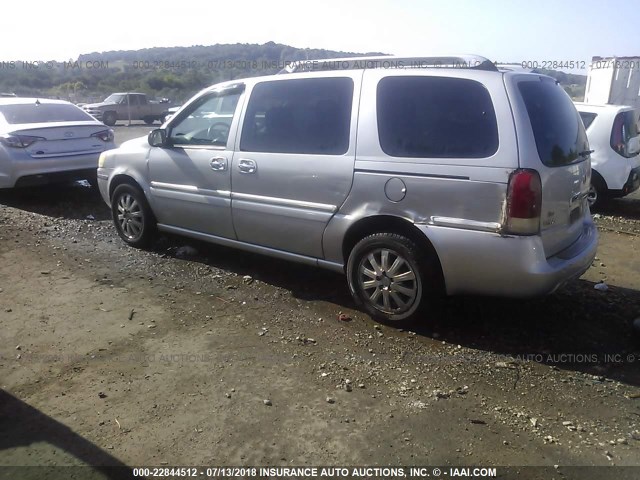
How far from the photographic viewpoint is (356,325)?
13.8 ft

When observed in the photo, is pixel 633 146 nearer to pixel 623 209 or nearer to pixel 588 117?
pixel 588 117

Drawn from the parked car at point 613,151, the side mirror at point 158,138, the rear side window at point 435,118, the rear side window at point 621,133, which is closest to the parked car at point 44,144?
the side mirror at point 158,138

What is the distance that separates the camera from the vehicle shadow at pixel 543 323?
3725mm

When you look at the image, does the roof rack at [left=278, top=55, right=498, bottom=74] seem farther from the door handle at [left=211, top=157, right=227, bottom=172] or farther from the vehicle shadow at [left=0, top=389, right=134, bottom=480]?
the vehicle shadow at [left=0, top=389, right=134, bottom=480]

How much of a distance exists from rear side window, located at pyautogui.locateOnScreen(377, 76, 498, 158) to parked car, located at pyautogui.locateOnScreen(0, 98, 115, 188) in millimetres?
5593

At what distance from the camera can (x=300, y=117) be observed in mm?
4465

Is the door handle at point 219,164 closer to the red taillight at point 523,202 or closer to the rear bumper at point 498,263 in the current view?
the rear bumper at point 498,263

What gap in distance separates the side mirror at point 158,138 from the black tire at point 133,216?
0.60m

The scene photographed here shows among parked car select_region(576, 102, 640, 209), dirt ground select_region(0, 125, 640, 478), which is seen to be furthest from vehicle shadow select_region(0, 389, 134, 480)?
parked car select_region(576, 102, 640, 209)

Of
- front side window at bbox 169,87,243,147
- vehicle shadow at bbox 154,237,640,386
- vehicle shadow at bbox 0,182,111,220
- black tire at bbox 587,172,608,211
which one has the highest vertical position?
front side window at bbox 169,87,243,147

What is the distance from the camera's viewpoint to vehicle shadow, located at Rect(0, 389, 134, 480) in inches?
105

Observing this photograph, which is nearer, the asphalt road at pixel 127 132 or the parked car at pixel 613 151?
the parked car at pixel 613 151

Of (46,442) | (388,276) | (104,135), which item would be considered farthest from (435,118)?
(104,135)

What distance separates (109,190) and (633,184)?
6.96 meters
